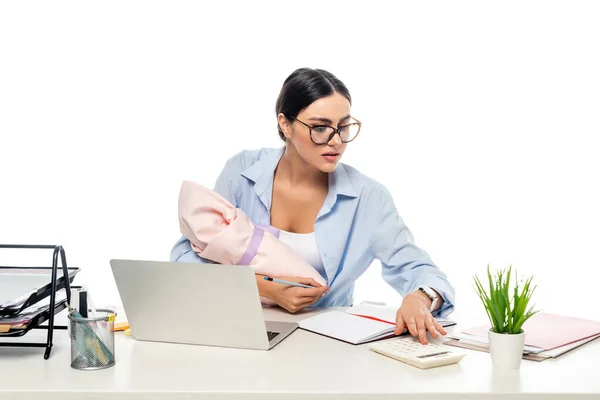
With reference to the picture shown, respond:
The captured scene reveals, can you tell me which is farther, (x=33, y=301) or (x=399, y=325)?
(x=399, y=325)

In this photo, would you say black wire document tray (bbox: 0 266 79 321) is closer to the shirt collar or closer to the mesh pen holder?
the mesh pen holder

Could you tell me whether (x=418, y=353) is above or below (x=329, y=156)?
below

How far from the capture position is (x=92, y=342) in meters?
1.35

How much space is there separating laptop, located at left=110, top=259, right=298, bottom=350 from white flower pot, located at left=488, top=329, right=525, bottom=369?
19.0 inches

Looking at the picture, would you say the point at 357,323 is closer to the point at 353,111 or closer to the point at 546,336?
the point at 546,336

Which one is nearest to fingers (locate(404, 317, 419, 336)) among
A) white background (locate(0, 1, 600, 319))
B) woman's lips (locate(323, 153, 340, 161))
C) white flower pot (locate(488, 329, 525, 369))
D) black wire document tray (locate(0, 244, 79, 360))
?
white flower pot (locate(488, 329, 525, 369))

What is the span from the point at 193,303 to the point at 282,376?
30 cm

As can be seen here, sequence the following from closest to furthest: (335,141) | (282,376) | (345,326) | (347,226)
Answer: (282,376) → (345,326) → (335,141) → (347,226)

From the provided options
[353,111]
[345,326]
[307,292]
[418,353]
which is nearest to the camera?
[418,353]

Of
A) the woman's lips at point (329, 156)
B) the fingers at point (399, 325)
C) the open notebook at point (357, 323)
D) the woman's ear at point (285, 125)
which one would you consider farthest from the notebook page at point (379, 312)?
the woman's ear at point (285, 125)

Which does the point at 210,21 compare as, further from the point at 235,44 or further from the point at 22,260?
the point at 22,260

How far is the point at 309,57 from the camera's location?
133 inches

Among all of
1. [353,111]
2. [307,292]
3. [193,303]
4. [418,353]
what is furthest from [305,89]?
[353,111]

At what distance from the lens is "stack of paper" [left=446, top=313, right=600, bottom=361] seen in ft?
4.78
